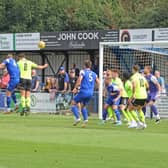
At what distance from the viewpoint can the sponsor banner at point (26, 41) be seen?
1633 inches

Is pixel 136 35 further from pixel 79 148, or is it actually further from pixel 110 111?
pixel 79 148

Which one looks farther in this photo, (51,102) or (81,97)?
(51,102)

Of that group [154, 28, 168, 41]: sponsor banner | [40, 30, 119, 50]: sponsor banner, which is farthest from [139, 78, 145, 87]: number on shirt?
[40, 30, 119, 50]: sponsor banner

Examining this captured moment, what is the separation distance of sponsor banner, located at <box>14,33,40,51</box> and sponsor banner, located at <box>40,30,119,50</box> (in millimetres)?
426

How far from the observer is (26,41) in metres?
41.7

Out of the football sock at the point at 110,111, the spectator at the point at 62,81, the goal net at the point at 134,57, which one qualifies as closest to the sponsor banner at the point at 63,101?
the spectator at the point at 62,81

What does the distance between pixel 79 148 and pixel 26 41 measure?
2729 centimetres

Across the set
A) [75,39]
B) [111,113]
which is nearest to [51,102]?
[75,39]

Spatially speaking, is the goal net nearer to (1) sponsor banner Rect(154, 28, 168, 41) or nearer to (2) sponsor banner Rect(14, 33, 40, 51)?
(1) sponsor banner Rect(154, 28, 168, 41)

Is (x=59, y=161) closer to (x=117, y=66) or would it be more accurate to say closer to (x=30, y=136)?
(x=30, y=136)

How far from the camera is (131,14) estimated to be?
64.9 meters

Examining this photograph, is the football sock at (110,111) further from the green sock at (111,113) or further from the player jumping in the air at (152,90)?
the player jumping in the air at (152,90)

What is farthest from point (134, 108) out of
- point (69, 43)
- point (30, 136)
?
point (69, 43)

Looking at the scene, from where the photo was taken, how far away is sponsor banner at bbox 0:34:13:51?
42.0 m
